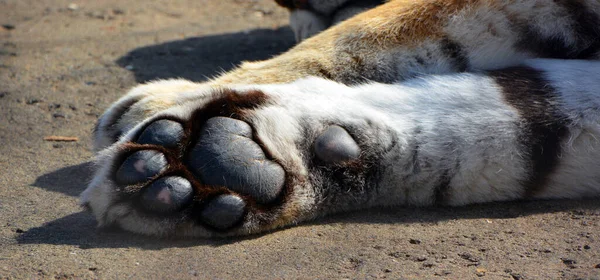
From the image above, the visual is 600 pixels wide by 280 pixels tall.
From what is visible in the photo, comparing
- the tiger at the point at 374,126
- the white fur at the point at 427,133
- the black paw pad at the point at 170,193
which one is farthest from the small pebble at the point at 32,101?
the black paw pad at the point at 170,193

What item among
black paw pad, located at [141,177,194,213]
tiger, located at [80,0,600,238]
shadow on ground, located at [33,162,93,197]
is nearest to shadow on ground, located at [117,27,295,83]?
shadow on ground, located at [33,162,93,197]

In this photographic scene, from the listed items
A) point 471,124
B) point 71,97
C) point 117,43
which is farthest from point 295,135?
point 117,43

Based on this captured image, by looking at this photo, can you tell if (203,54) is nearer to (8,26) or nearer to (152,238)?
(8,26)

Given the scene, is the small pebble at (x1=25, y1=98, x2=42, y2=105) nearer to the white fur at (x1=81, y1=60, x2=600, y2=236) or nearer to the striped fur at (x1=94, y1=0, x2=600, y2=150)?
the striped fur at (x1=94, y1=0, x2=600, y2=150)

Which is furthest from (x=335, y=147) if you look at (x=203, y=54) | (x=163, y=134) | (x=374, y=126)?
(x=203, y=54)

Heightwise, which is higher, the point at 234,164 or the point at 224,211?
the point at 234,164

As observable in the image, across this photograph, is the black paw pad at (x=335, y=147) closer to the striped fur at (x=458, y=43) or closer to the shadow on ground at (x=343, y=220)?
the shadow on ground at (x=343, y=220)
